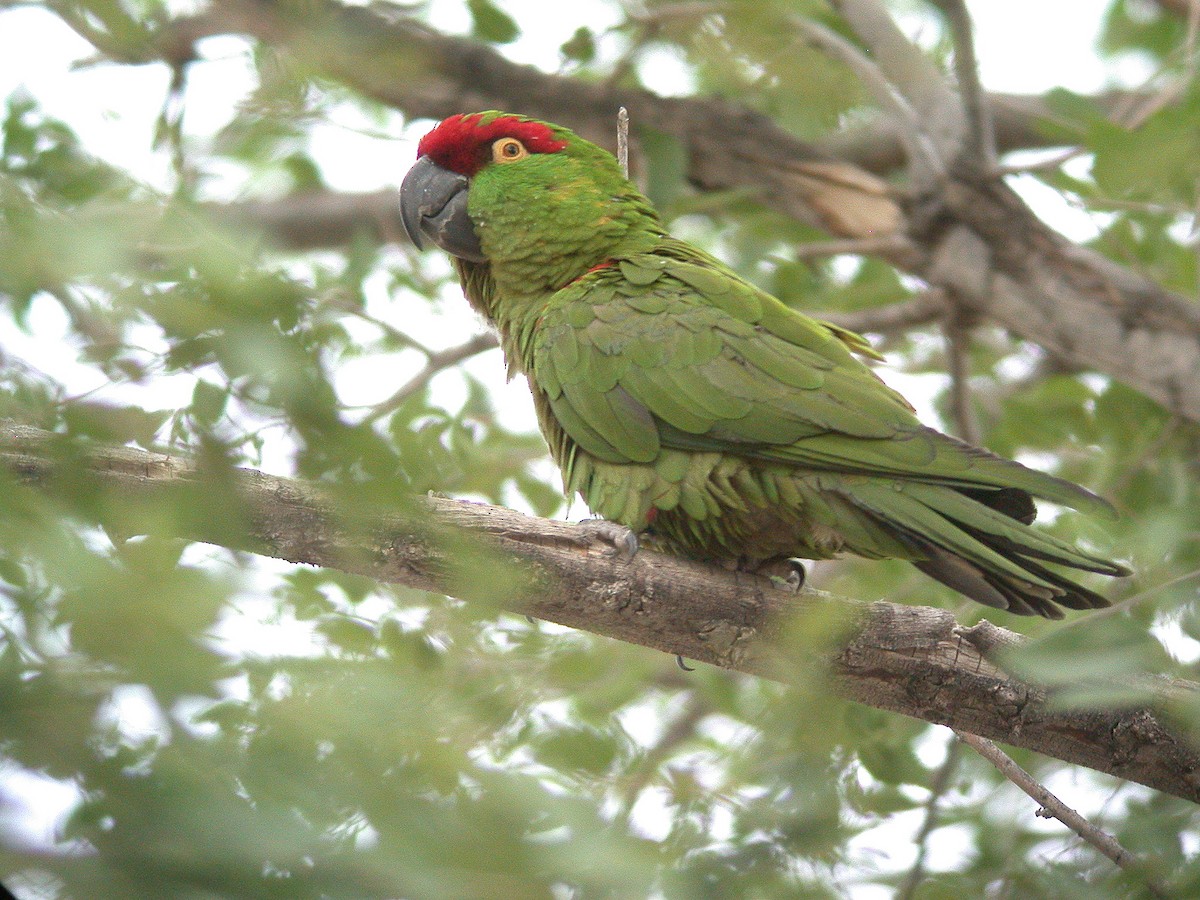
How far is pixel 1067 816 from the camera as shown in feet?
7.52

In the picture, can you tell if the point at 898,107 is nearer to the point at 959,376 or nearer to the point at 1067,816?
the point at 959,376

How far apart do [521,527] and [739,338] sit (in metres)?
0.96

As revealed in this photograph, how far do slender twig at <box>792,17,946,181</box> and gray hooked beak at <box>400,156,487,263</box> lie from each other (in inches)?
56.8

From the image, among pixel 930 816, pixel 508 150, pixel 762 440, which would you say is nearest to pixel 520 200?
pixel 508 150

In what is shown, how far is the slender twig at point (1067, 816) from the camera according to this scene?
2.04 meters

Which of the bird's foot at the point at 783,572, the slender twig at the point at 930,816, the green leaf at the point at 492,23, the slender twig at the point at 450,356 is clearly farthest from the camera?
the slender twig at the point at 450,356

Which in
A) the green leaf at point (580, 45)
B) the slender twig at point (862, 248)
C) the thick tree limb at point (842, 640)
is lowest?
the thick tree limb at point (842, 640)

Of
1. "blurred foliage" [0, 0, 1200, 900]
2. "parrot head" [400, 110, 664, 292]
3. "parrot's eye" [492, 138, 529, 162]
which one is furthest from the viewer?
"parrot's eye" [492, 138, 529, 162]

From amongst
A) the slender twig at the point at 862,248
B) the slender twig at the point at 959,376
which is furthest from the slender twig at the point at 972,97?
the slender twig at the point at 959,376

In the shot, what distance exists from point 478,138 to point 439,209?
279 millimetres

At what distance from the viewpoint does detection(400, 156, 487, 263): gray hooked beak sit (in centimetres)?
369

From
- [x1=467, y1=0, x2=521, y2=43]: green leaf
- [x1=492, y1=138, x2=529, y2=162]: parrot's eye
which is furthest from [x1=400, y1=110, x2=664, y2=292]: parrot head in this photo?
[x1=467, y1=0, x2=521, y2=43]: green leaf

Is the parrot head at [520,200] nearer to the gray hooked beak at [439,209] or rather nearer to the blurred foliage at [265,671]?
the gray hooked beak at [439,209]

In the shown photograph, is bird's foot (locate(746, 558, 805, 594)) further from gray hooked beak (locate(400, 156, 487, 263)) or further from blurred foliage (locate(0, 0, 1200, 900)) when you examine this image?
gray hooked beak (locate(400, 156, 487, 263))
